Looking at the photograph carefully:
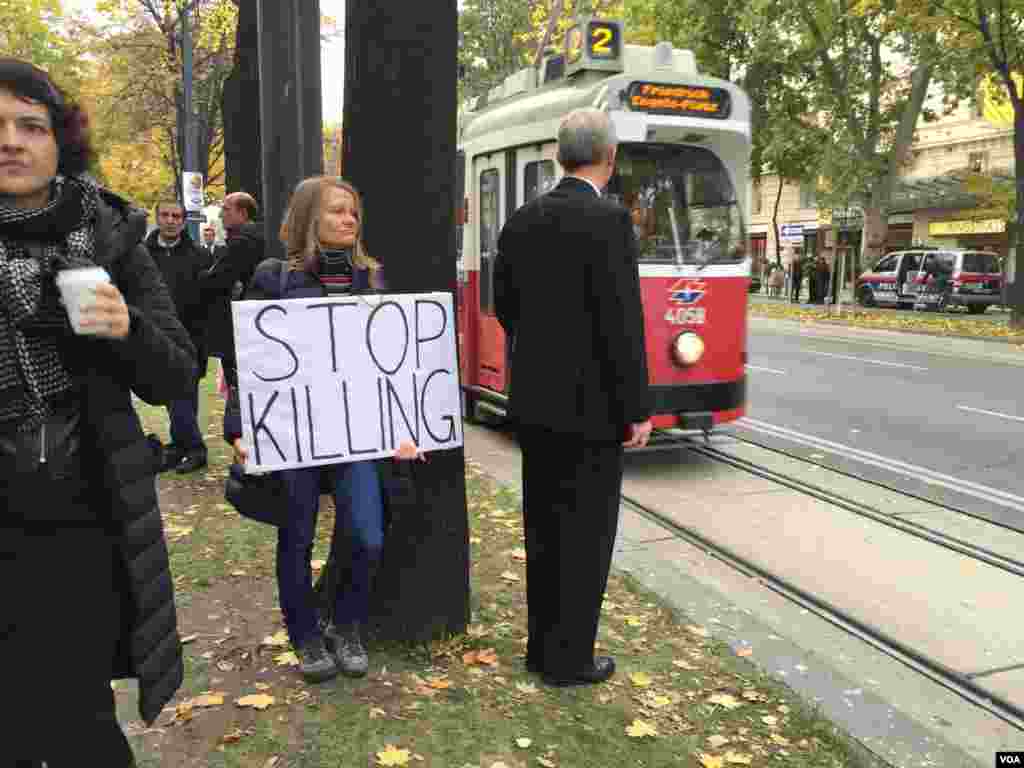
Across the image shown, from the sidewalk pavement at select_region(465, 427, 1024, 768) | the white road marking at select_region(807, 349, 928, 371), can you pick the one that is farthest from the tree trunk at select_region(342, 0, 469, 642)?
the white road marking at select_region(807, 349, 928, 371)

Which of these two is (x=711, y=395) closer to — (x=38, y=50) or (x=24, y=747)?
(x=24, y=747)

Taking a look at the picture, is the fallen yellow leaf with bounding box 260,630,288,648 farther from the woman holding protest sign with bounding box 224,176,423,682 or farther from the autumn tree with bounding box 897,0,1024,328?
the autumn tree with bounding box 897,0,1024,328

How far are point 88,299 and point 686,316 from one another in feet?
19.6

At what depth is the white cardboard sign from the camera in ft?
10.4

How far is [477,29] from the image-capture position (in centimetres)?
3344

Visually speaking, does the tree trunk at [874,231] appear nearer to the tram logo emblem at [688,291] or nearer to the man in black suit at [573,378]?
the tram logo emblem at [688,291]

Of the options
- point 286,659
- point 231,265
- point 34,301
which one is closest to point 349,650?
point 286,659

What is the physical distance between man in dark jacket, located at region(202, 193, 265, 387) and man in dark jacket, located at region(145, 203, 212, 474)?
0.09m

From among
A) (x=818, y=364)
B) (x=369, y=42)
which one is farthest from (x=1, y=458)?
(x=818, y=364)

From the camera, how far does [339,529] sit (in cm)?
339

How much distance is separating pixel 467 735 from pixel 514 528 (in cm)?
248

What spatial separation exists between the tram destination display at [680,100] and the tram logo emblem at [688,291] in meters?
1.28

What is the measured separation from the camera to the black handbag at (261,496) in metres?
3.27

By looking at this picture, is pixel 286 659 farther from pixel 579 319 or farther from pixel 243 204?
pixel 243 204
